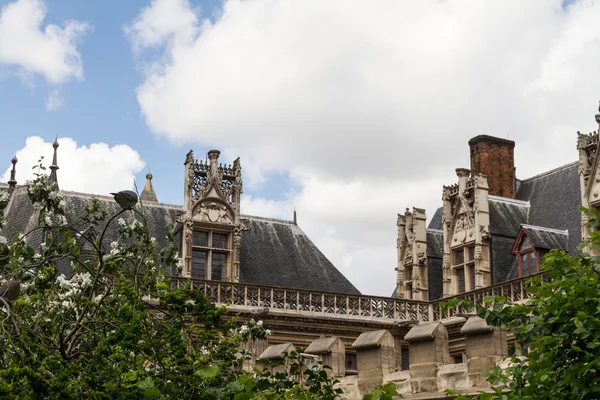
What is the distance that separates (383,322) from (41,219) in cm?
1460

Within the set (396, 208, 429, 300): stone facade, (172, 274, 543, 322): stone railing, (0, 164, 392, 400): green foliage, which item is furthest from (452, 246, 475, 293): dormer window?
(0, 164, 392, 400): green foliage

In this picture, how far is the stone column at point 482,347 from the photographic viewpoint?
12.3 metres

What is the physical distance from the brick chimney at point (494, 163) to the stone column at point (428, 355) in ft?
53.7

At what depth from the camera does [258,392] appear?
27.1ft

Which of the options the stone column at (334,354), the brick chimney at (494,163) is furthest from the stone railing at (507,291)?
the stone column at (334,354)

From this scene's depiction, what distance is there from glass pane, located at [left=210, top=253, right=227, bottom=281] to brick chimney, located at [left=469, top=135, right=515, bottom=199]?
7.45 meters

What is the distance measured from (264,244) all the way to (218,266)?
205 cm

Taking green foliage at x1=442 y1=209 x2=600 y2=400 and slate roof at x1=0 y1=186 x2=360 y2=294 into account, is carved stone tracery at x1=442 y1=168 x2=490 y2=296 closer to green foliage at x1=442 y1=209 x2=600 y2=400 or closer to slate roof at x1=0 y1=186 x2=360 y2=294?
slate roof at x1=0 y1=186 x2=360 y2=294

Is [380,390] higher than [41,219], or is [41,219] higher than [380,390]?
[41,219]

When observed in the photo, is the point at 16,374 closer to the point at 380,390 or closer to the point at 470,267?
the point at 380,390

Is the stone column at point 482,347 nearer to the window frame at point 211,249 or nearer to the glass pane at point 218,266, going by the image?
the window frame at point 211,249

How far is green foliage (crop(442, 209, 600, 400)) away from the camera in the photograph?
895 centimetres

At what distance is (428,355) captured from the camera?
44.0 feet

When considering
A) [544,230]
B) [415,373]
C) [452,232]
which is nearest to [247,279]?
[452,232]
